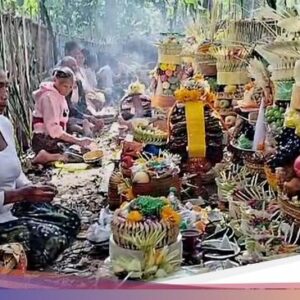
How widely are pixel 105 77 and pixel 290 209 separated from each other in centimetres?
58

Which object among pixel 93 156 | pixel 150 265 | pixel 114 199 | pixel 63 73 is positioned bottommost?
pixel 150 265

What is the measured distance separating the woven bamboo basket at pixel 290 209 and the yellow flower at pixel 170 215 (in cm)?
30

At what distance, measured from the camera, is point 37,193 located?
146 cm

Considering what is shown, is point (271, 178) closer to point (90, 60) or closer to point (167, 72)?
point (167, 72)

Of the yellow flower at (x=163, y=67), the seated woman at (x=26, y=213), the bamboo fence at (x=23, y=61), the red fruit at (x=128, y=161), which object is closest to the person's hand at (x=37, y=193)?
the seated woman at (x=26, y=213)

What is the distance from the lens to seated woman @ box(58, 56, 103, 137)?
152 centimetres

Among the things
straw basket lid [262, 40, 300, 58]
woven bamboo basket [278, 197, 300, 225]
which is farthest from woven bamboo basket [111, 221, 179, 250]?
straw basket lid [262, 40, 300, 58]

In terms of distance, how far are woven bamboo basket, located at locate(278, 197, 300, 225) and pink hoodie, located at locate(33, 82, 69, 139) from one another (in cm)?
60

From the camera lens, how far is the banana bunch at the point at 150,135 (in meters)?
1.61

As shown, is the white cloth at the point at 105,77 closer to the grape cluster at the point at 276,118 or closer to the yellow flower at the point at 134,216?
the yellow flower at the point at 134,216

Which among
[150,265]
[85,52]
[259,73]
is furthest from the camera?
[259,73]

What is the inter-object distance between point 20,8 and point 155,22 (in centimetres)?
36

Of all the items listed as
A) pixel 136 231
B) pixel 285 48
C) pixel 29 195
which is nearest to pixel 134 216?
pixel 136 231

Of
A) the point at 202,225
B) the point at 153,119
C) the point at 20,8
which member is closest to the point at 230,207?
the point at 202,225
